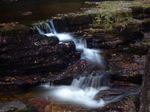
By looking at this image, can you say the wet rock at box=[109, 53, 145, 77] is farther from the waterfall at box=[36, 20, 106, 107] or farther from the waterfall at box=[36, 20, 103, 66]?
the waterfall at box=[36, 20, 103, 66]

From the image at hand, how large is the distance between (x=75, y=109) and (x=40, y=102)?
163cm

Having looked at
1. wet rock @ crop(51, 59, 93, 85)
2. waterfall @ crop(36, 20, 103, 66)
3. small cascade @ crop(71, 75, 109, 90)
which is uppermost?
waterfall @ crop(36, 20, 103, 66)

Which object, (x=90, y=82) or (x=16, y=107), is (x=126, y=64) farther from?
(x=16, y=107)

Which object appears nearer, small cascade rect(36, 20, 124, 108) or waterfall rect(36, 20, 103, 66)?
small cascade rect(36, 20, 124, 108)

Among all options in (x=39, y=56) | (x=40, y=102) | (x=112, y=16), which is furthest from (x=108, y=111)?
(x=112, y=16)

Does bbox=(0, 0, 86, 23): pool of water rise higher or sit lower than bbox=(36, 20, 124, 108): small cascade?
higher

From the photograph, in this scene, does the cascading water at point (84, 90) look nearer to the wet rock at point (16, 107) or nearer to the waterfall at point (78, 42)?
the waterfall at point (78, 42)

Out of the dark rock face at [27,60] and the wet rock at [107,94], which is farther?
the dark rock face at [27,60]

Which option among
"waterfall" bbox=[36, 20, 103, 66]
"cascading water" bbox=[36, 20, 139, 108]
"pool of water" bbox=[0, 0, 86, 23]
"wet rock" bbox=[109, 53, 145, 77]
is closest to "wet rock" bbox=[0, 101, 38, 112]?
"cascading water" bbox=[36, 20, 139, 108]

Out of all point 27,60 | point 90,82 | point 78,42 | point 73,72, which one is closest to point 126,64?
point 90,82

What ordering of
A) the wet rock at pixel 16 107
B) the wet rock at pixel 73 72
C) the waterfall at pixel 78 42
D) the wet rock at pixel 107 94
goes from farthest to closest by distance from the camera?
the waterfall at pixel 78 42, the wet rock at pixel 73 72, the wet rock at pixel 107 94, the wet rock at pixel 16 107

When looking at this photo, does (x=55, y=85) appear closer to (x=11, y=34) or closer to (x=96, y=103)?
(x=96, y=103)

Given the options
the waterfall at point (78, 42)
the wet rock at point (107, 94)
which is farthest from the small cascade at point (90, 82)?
the waterfall at point (78, 42)

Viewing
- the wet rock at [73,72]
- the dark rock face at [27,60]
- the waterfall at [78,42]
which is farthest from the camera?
the waterfall at [78,42]
